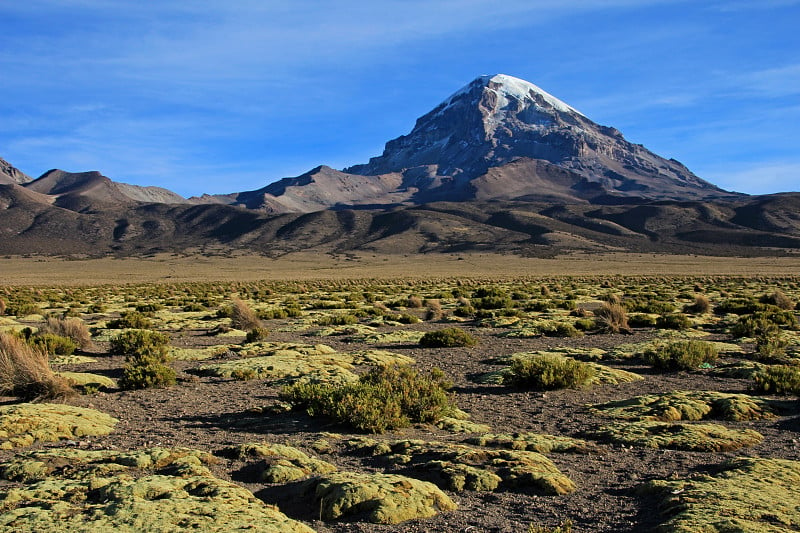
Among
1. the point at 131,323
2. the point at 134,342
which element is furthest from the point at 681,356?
the point at 131,323

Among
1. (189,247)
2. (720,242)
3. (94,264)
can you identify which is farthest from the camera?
(189,247)

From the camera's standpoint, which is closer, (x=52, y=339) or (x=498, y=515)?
(x=498, y=515)

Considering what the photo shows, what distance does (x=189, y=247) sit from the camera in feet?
468

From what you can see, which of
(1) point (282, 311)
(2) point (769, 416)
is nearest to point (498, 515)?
(2) point (769, 416)

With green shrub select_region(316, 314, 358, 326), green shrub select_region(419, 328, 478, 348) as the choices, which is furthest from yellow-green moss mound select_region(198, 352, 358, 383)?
green shrub select_region(316, 314, 358, 326)

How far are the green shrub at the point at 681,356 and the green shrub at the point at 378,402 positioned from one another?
6.01 meters

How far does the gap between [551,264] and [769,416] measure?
285 feet

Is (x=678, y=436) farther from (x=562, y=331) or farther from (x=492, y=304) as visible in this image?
(x=492, y=304)

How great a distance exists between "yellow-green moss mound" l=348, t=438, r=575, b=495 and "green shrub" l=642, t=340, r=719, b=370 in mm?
7514

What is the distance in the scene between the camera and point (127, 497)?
5.24 m

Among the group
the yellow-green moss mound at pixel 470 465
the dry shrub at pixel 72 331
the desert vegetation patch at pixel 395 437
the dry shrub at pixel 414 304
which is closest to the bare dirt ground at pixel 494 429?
the desert vegetation patch at pixel 395 437

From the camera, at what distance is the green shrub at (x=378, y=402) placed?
8336mm

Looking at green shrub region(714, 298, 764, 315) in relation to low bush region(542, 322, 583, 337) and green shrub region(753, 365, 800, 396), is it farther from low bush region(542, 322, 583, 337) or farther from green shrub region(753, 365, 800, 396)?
green shrub region(753, 365, 800, 396)

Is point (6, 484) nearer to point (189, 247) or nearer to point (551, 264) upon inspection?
point (551, 264)
